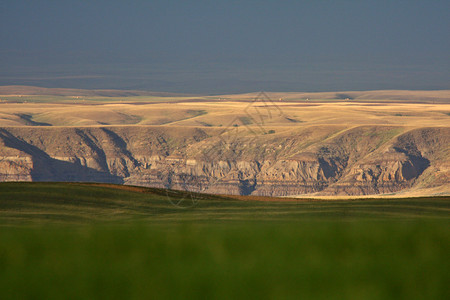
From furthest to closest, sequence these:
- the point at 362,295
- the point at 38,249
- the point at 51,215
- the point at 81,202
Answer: the point at 81,202 < the point at 51,215 < the point at 38,249 < the point at 362,295

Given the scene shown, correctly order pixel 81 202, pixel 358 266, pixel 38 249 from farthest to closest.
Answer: pixel 81 202 → pixel 38 249 → pixel 358 266

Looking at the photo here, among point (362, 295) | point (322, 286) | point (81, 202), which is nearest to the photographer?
point (362, 295)

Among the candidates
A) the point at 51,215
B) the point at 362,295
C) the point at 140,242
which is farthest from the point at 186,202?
the point at 362,295

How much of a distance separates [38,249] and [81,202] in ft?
90.6

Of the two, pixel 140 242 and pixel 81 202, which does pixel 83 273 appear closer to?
pixel 140 242

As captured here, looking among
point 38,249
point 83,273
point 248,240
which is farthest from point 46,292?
point 248,240

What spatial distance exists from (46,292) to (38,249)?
1584 millimetres

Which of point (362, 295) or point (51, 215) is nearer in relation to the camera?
point (362, 295)

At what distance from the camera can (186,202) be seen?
40.1 m

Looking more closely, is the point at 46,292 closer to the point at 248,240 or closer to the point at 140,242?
the point at 140,242

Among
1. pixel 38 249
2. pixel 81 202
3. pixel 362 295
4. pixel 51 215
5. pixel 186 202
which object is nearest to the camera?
pixel 362 295

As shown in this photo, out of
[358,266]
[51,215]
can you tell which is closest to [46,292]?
[358,266]

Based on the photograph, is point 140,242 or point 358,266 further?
point 140,242

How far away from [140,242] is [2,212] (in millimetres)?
21654
